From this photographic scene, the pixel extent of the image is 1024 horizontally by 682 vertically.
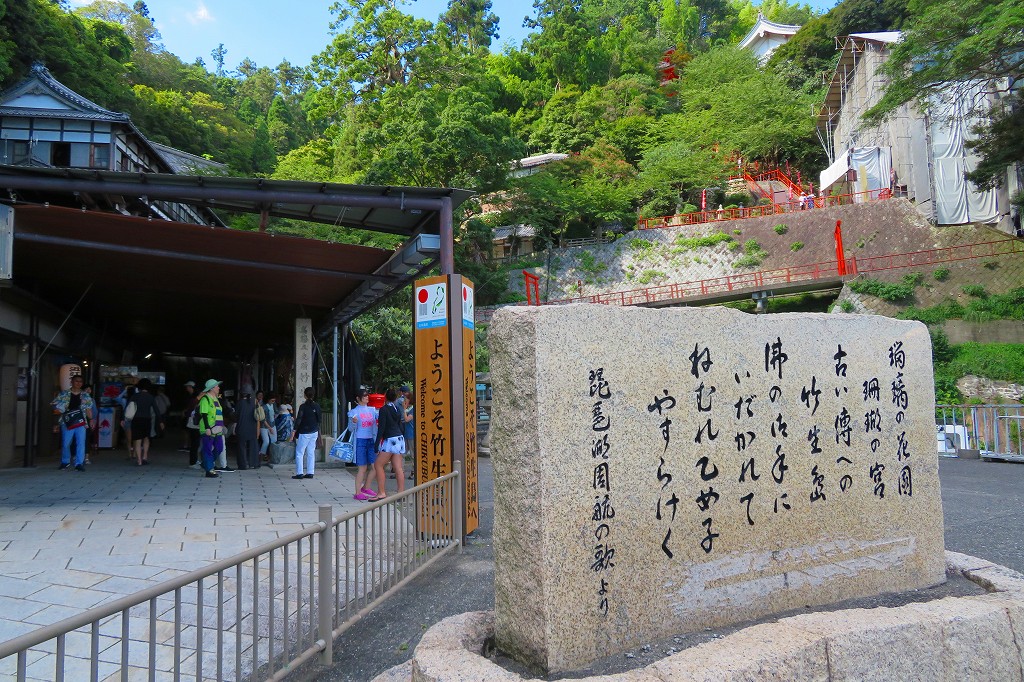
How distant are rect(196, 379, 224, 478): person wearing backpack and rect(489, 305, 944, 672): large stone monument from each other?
7912mm

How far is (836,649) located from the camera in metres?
2.82

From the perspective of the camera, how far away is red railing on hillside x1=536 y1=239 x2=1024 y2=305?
24141 mm

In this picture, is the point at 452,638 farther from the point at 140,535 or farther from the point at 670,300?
the point at 670,300

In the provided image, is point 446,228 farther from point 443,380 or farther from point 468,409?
point 468,409

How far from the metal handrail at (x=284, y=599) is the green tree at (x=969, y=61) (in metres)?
18.5

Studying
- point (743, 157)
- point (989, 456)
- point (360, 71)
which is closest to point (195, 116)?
point (360, 71)

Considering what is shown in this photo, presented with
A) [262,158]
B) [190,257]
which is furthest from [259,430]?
[262,158]

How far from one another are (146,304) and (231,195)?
6.82m

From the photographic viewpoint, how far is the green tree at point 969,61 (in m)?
16.0

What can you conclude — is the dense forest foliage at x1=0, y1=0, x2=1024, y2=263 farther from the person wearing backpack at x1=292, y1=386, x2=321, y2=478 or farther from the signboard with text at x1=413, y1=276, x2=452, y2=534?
the signboard with text at x1=413, y1=276, x2=452, y2=534

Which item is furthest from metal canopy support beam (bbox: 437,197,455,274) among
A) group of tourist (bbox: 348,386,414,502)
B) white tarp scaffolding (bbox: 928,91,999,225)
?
white tarp scaffolding (bbox: 928,91,999,225)

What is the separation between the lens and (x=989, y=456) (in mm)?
12578

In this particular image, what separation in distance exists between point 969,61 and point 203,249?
63.3 ft

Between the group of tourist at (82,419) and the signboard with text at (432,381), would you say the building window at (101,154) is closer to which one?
the group of tourist at (82,419)
